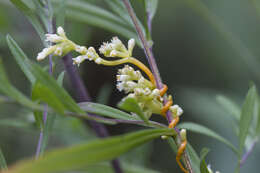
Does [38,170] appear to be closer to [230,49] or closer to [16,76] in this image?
[16,76]

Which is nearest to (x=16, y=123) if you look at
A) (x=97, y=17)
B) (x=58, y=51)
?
(x=97, y=17)

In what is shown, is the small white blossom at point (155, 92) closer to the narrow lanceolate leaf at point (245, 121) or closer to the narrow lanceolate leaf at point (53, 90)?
the narrow lanceolate leaf at point (53, 90)

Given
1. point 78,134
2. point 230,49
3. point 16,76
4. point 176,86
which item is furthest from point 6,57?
point 230,49

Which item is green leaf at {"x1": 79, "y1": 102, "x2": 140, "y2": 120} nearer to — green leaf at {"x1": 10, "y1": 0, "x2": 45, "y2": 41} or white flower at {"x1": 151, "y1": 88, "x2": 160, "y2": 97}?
white flower at {"x1": 151, "y1": 88, "x2": 160, "y2": 97}

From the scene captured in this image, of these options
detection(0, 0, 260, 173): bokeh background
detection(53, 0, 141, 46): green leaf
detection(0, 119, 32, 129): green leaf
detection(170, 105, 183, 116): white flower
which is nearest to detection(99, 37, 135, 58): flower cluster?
detection(170, 105, 183, 116): white flower

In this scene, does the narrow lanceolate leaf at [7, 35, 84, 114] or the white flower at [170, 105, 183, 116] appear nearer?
the narrow lanceolate leaf at [7, 35, 84, 114]

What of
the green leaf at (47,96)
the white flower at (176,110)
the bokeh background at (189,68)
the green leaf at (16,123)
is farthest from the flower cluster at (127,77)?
the bokeh background at (189,68)
